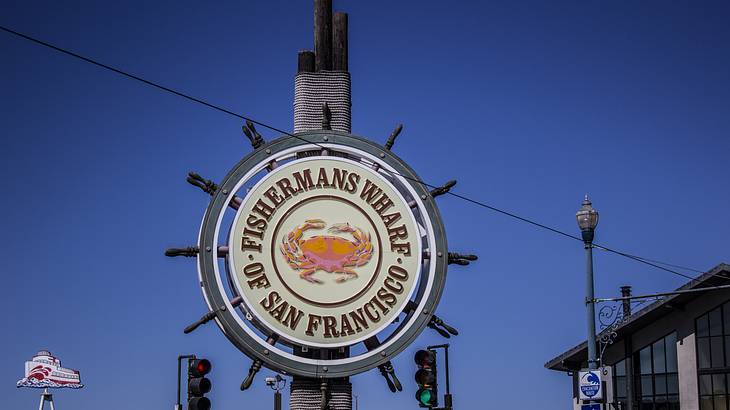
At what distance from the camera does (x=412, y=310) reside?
54.9ft

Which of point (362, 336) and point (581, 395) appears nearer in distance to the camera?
point (362, 336)

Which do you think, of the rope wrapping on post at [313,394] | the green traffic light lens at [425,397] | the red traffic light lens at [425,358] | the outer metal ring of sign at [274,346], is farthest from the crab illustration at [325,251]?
the green traffic light lens at [425,397]

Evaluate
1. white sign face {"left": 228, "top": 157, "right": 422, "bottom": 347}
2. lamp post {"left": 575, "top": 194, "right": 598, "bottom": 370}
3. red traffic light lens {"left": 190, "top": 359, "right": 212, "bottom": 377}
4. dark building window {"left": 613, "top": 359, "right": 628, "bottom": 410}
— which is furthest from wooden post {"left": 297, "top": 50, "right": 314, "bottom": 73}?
dark building window {"left": 613, "top": 359, "right": 628, "bottom": 410}

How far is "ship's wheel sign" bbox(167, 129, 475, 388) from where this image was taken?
53.3 ft

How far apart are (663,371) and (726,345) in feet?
10.4

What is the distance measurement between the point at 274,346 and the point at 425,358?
2813 millimetres

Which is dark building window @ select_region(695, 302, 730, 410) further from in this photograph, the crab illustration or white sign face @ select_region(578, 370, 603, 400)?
the crab illustration

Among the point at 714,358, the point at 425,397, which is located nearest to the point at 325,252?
the point at 425,397

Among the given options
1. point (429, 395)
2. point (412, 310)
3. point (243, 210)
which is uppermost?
point (243, 210)

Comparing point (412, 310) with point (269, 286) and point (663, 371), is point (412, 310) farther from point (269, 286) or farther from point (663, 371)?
point (663, 371)

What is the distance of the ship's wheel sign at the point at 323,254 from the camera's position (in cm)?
1625

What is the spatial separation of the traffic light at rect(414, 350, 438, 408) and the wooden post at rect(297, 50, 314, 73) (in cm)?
454

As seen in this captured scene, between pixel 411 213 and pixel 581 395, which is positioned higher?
pixel 411 213

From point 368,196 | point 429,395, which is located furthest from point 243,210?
point 429,395
